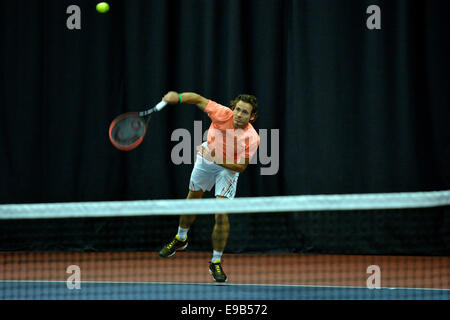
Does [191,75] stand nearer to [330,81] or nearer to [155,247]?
[330,81]

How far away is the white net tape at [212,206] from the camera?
3178 millimetres

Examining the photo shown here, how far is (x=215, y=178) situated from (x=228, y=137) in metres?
0.45

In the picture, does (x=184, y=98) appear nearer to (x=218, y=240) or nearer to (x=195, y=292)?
(x=218, y=240)

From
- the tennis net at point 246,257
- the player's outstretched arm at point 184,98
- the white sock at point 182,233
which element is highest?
the player's outstretched arm at point 184,98

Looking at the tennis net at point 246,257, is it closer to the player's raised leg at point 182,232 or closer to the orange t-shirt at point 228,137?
the player's raised leg at point 182,232

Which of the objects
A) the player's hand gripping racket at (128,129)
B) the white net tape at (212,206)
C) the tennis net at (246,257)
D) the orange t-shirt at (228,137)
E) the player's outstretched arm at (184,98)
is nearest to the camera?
the white net tape at (212,206)

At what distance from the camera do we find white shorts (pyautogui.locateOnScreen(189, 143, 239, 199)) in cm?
483

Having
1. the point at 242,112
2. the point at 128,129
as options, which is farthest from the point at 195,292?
the point at 242,112

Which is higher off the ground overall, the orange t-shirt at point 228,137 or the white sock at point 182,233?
the orange t-shirt at point 228,137

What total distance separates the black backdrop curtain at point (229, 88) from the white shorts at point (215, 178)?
3.43 feet

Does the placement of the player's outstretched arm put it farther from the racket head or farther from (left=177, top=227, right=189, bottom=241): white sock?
(left=177, top=227, right=189, bottom=241): white sock

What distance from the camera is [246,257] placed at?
5.95 meters

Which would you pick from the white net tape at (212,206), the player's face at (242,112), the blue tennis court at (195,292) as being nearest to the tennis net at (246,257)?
the blue tennis court at (195,292)

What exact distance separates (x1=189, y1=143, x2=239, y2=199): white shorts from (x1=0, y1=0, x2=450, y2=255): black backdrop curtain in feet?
3.43
